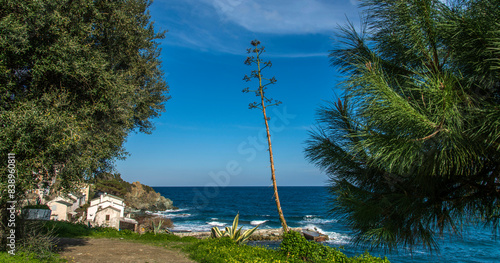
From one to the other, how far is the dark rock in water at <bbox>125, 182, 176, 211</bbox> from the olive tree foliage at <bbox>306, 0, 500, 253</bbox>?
204ft

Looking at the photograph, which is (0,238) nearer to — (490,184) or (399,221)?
(399,221)

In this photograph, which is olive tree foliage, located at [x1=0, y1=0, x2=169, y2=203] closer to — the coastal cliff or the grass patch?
the grass patch

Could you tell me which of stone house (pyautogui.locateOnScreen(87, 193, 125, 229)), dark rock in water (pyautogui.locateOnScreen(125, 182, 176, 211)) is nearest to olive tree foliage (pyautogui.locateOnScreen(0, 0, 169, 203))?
stone house (pyautogui.locateOnScreen(87, 193, 125, 229))

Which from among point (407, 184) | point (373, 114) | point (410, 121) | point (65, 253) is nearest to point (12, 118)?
point (65, 253)

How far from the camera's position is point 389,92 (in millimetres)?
3354

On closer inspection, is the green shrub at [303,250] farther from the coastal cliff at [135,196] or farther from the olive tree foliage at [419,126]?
the coastal cliff at [135,196]

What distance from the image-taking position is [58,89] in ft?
24.4

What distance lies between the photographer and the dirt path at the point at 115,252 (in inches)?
322

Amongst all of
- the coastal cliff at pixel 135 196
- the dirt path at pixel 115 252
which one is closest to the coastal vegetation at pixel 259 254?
the dirt path at pixel 115 252

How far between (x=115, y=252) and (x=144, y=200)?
198 ft

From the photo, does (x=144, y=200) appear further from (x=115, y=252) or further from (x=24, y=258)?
(x=24, y=258)

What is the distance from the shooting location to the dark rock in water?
6178 centimetres

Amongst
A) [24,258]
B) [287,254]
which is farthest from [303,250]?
[24,258]

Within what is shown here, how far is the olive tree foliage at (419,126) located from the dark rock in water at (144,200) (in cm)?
6229
